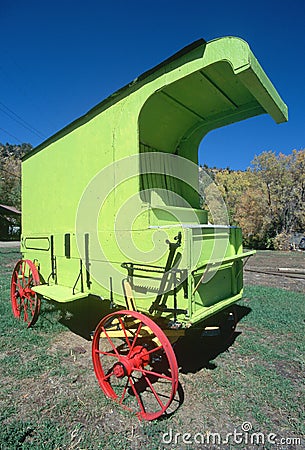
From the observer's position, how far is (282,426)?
2.65m

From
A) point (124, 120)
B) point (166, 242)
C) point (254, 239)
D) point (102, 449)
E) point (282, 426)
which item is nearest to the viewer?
point (102, 449)

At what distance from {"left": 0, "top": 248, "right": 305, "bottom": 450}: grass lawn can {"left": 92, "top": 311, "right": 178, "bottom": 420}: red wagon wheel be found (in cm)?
15

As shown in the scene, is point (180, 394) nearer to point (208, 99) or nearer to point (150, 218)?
point (150, 218)

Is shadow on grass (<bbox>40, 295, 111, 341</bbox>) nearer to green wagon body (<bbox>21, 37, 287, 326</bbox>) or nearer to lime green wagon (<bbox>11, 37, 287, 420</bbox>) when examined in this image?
lime green wagon (<bbox>11, 37, 287, 420</bbox>)

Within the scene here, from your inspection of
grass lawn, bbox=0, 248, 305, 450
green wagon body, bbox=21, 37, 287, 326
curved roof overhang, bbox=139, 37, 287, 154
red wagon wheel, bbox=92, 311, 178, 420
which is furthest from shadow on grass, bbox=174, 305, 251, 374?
curved roof overhang, bbox=139, 37, 287, 154

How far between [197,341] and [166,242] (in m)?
2.47

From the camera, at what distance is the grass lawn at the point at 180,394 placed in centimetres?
251

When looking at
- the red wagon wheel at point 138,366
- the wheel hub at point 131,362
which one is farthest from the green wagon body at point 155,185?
the wheel hub at point 131,362

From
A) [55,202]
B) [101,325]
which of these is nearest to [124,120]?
[55,202]

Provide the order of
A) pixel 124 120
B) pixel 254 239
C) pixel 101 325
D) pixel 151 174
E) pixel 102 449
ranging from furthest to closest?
pixel 254 239 → pixel 151 174 → pixel 124 120 → pixel 101 325 → pixel 102 449

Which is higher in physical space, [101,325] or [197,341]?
[101,325]

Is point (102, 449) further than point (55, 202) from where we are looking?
No

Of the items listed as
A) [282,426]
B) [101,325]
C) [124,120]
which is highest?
[124,120]

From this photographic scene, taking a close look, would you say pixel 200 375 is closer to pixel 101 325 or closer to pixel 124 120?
pixel 101 325
